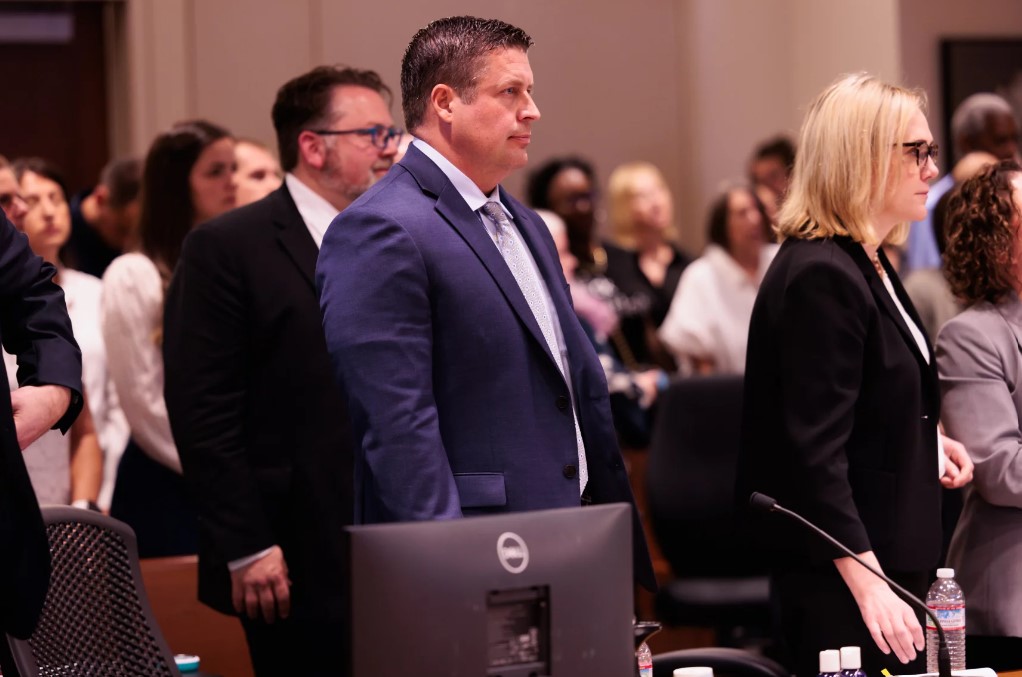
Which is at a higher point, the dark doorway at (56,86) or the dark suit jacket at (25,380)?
the dark doorway at (56,86)

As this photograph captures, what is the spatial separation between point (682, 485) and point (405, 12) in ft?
7.85

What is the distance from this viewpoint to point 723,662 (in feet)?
8.84

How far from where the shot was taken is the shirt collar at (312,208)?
313 cm

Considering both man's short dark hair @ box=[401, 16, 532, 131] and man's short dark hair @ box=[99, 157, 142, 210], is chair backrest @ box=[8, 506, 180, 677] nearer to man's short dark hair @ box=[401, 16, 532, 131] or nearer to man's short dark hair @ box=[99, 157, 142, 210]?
man's short dark hair @ box=[401, 16, 532, 131]

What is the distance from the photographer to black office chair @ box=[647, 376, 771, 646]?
4.49 metres

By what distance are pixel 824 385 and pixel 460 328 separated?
69 cm

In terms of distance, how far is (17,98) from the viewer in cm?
620

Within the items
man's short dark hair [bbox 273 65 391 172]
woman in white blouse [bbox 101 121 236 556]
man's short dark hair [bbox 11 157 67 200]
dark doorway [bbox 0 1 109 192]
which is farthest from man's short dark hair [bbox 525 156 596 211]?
man's short dark hair [bbox 273 65 391 172]

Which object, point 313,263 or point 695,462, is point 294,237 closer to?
point 313,263

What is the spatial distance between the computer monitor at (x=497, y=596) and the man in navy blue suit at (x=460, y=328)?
17.5 inches

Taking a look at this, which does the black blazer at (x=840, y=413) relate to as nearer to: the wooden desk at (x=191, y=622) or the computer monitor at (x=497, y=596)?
the computer monitor at (x=497, y=596)

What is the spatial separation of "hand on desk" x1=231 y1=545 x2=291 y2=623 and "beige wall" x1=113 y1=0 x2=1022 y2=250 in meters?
3.38

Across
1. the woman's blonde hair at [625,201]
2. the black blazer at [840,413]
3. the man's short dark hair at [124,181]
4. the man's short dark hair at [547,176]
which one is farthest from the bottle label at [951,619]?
the woman's blonde hair at [625,201]

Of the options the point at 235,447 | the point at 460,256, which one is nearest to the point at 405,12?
the point at 235,447
